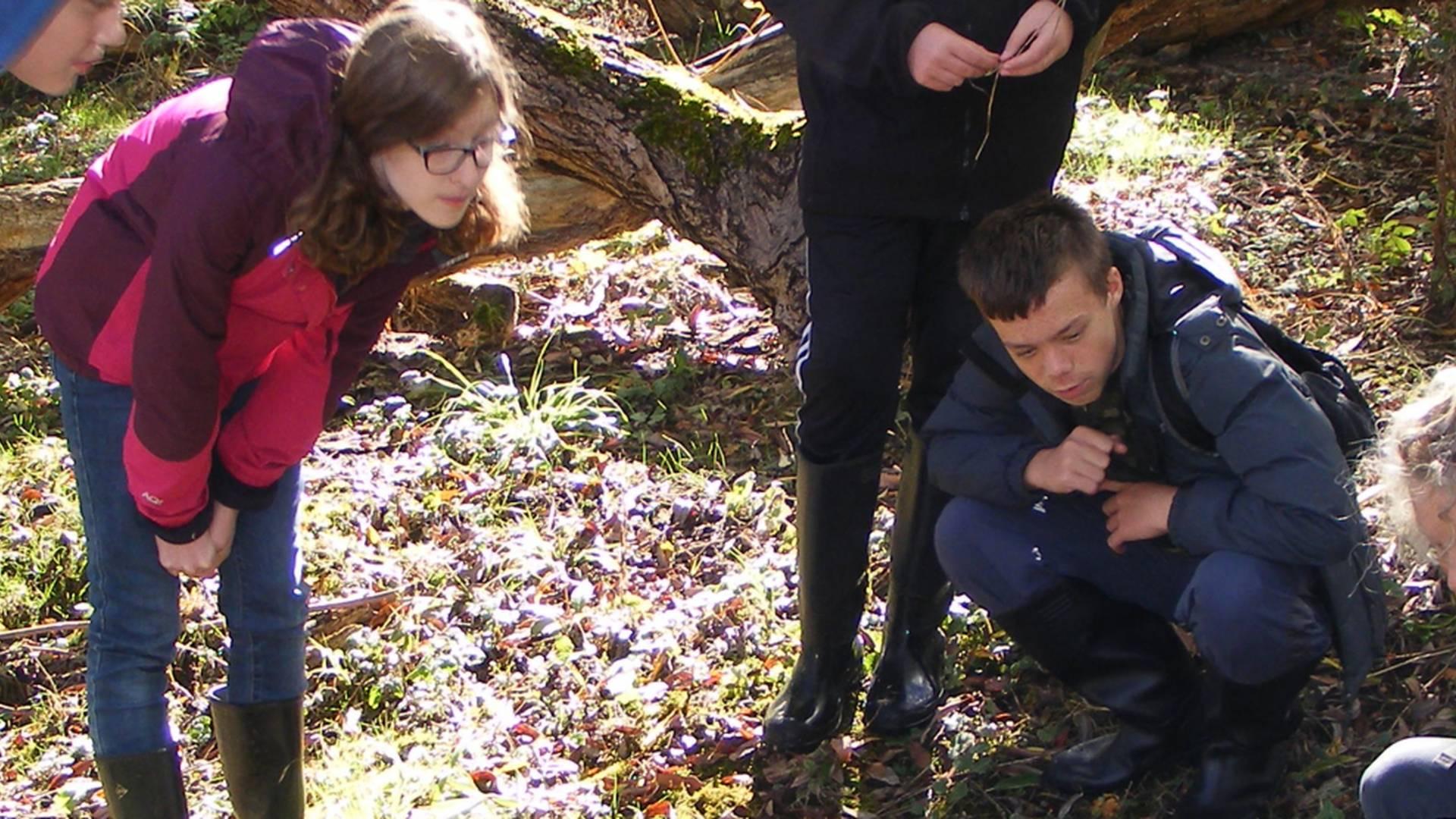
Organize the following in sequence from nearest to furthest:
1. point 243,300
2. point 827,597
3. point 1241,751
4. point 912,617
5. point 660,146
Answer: point 243,300
point 1241,751
point 827,597
point 912,617
point 660,146

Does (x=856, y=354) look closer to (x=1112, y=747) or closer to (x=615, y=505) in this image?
(x=1112, y=747)

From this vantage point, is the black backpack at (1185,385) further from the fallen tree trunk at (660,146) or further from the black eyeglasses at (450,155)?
the fallen tree trunk at (660,146)

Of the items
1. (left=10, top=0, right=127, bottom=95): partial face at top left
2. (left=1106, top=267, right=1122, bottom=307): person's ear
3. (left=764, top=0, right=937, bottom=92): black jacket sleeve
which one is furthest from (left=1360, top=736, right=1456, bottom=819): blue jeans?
(left=10, top=0, right=127, bottom=95): partial face at top left

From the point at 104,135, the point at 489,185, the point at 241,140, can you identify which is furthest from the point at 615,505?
the point at 104,135

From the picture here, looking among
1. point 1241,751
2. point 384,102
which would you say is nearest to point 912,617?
point 1241,751

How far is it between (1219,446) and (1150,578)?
0.41m

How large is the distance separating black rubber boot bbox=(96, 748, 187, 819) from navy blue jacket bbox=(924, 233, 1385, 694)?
1.52m

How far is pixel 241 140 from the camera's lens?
2.09 m

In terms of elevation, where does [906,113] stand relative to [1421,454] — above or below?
above

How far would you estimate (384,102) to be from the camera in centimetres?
208

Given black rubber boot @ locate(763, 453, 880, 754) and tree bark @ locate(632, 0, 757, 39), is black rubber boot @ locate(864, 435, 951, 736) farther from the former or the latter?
tree bark @ locate(632, 0, 757, 39)

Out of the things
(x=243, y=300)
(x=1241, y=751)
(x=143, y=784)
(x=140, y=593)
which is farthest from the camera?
(x=1241, y=751)

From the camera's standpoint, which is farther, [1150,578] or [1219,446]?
[1150,578]

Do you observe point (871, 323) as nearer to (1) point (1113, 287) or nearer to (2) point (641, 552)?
(1) point (1113, 287)
